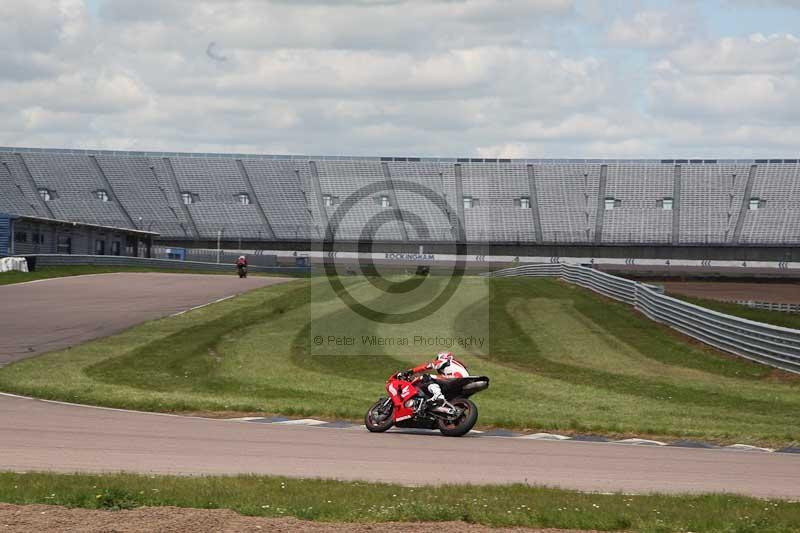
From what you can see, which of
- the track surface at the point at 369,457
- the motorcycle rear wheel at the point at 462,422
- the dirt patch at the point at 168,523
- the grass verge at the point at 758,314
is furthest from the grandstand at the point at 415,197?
the dirt patch at the point at 168,523

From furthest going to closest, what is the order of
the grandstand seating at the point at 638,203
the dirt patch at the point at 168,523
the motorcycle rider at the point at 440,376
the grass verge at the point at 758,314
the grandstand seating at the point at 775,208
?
the grandstand seating at the point at 638,203
the grandstand seating at the point at 775,208
the grass verge at the point at 758,314
the motorcycle rider at the point at 440,376
the dirt patch at the point at 168,523

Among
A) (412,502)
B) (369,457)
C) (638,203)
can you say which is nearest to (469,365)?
(369,457)

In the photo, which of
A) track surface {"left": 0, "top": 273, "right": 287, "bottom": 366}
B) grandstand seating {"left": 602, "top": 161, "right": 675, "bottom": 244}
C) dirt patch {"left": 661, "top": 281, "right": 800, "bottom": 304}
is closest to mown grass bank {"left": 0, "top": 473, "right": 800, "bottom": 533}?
track surface {"left": 0, "top": 273, "right": 287, "bottom": 366}

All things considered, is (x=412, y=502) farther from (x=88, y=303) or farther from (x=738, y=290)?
(x=738, y=290)

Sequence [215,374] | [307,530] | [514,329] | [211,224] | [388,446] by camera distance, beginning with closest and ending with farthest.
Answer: [307,530] < [388,446] < [215,374] < [514,329] < [211,224]

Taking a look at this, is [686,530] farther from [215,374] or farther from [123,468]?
[215,374]

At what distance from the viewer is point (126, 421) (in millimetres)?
16234

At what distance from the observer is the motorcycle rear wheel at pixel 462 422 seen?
15461 millimetres

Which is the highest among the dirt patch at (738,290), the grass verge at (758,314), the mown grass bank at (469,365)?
the grass verge at (758,314)

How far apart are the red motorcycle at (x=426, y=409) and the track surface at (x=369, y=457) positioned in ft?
0.74

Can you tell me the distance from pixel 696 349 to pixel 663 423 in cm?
1290

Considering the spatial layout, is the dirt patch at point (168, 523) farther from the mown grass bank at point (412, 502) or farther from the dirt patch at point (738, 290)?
the dirt patch at point (738, 290)

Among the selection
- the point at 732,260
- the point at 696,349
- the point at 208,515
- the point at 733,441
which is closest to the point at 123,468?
the point at 208,515

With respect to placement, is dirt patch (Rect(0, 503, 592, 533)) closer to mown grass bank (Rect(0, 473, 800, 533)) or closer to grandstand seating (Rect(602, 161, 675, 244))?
mown grass bank (Rect(0, 473, 800, 533))
